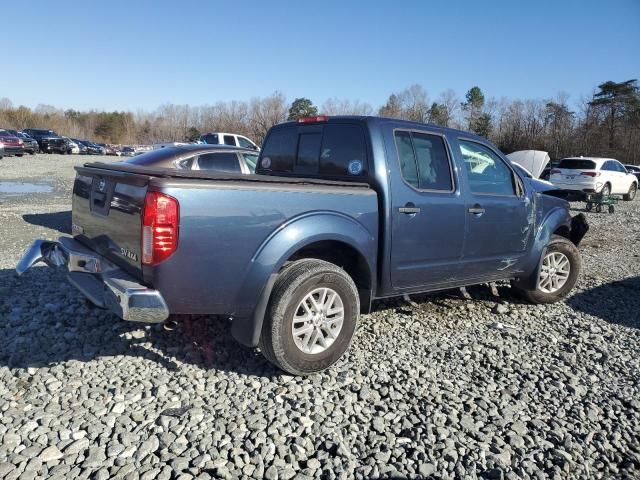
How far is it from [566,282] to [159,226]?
192 inches

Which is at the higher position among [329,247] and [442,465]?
[329,247]

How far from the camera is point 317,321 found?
3760mm

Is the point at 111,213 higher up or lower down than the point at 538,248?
higher up

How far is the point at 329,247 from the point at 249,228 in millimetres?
881

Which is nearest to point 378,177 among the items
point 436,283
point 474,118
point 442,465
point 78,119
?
point 436,283

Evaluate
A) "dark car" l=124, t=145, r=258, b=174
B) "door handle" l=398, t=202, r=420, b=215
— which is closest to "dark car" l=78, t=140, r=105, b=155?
"dark car" l=124, t=145, r=258, b=174

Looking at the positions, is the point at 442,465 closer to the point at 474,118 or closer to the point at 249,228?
the point at 249,228

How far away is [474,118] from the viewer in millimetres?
57969

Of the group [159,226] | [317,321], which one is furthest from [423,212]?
[159,226]

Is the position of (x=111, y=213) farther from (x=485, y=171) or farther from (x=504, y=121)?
(x=504, y=121)

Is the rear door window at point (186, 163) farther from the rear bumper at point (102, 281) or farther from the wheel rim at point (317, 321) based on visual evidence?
the wheel rim at point (317, 321)

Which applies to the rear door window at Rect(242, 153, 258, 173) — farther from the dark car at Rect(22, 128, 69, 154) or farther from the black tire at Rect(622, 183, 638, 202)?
the dark car at Rect(22, 128, 69, 154)

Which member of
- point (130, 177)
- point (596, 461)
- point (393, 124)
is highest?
point (393, 124)

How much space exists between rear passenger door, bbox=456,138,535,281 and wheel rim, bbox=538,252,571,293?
586mm
